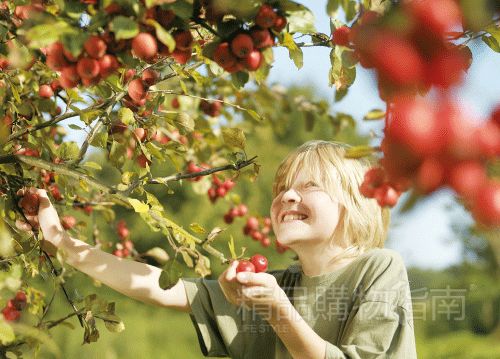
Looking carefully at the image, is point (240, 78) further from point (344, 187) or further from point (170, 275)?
point (344, 187)

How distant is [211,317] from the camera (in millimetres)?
1578

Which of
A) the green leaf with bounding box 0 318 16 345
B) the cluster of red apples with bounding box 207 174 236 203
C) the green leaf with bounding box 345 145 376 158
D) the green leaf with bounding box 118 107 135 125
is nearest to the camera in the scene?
the green leaf with bounding box 345 145 376 158

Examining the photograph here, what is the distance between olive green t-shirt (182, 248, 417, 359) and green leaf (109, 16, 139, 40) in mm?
752

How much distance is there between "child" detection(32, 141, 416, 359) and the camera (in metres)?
1.35

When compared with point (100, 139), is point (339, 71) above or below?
above

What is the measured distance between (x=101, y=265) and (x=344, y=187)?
1.83 feet

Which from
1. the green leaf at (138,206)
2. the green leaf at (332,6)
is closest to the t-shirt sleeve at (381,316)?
the green leaf at (138,206)

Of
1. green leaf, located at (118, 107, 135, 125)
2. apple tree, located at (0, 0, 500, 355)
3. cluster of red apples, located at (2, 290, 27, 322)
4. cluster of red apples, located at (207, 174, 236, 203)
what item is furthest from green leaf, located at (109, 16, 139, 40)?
cluster of red apples, located at (207, 174, 236, 203)

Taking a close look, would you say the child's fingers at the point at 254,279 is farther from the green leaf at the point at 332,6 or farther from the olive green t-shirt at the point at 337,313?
the green leaf at the point at 332,6

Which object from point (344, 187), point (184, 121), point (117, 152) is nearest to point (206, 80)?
point (184, 121)

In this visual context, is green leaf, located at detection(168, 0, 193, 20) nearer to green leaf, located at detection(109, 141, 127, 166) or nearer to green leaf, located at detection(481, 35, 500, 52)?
green leaf, located at detection(481, 35, 500, 52)

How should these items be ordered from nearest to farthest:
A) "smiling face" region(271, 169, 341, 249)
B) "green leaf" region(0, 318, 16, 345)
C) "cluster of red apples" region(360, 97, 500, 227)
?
"cluster of red apples" region(360, 97, 500, 227) → "green leaf" region(0, 318, 16, 345) → "smiling face" region(271, 169, 341, 249)

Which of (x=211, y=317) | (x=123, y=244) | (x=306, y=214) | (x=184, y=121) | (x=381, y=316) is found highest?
(x=184, y=121)

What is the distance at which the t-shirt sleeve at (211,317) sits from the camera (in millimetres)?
1552
